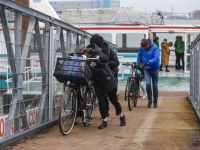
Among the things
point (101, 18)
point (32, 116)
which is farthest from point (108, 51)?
point (101, 18)

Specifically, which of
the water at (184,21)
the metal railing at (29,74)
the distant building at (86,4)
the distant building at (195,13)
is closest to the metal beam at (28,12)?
the metal railing at (29,74)

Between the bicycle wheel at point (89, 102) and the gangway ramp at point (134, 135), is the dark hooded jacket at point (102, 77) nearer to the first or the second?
the bicycle wheel at point (89, 102)

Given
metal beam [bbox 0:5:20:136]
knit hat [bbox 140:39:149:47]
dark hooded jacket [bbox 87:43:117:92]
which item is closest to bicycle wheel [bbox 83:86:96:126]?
dark hooded jacket [bbox 87:43:117:92]

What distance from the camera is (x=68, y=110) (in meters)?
5.71

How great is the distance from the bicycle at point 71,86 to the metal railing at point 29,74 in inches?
19.3

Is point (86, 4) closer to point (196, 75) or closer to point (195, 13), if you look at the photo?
point (195, 13)

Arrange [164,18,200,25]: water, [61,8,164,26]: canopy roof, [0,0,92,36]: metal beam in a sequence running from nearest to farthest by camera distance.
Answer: [0,0,92,36]: metal beam < [61,8,164,26]: canopy roof < [164,18,200,25]: water

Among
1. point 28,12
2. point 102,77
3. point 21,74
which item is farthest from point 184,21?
point 21,74

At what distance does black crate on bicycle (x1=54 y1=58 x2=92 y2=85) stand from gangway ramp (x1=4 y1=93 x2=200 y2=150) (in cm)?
91

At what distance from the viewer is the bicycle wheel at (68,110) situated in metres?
5.53

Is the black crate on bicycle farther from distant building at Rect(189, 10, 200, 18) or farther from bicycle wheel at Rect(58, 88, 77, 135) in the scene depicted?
distant building at Rect(189, 10, 200, 18)

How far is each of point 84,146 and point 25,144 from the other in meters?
0.81

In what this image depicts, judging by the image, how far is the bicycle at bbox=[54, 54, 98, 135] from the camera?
5473 mm

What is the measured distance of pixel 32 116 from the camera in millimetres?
5852
